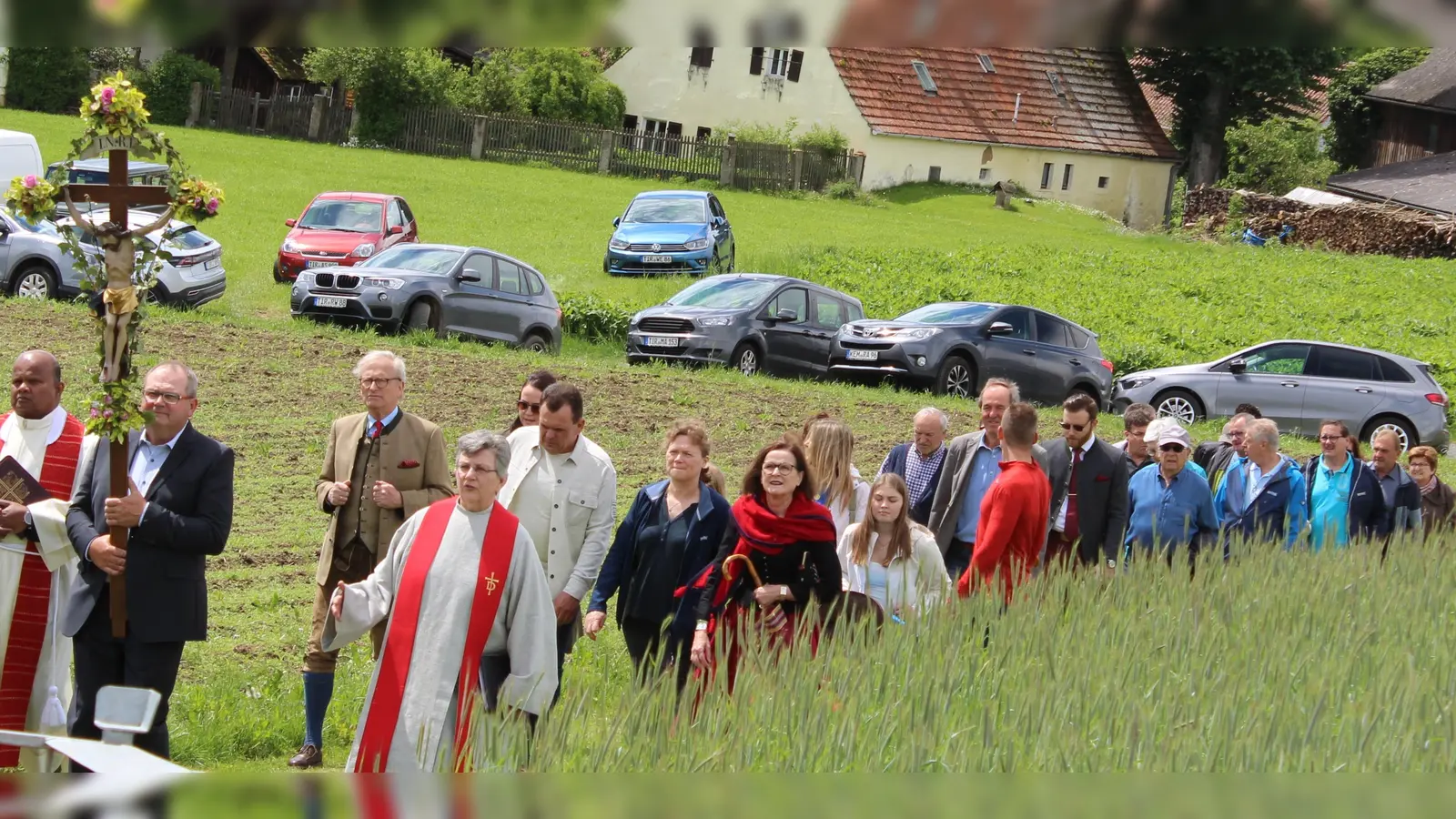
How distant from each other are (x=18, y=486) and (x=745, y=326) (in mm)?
15426

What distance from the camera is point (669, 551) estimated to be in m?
7.05

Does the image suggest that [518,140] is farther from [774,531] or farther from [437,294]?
[774,531]

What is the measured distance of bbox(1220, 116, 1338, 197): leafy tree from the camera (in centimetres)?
5869

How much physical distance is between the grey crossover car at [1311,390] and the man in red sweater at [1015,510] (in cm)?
1521

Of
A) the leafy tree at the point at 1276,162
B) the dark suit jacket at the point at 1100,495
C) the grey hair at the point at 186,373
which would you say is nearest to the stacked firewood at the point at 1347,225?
the leafy tree at the point at 1276,162

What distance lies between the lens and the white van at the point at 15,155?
71.4 ft

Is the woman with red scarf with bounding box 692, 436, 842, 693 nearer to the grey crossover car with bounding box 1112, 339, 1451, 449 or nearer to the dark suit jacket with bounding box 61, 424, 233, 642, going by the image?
the dark suit jacket with bounding box 61, 424, 233, 642

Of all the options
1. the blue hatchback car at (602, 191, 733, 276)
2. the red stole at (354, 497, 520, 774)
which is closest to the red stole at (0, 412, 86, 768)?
the red stole at (354, 497, 520, 774)

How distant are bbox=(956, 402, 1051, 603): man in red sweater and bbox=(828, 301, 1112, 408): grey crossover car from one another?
13650 millimetres

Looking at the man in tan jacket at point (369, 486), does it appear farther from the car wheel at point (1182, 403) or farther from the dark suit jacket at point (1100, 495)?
the car wheel at point (1182, 403)

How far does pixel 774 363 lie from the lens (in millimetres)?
22078

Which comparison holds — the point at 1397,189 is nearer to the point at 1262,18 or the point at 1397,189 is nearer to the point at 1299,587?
the point at 1299,587

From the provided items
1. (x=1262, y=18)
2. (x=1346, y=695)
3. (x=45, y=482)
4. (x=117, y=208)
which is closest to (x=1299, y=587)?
(x=1346, y=695)

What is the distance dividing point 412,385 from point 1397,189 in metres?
42.7
